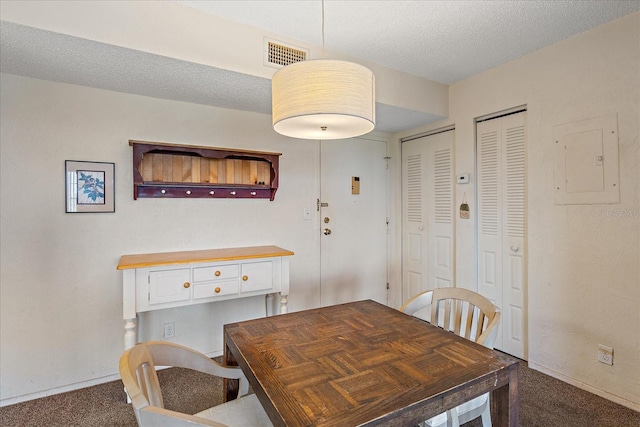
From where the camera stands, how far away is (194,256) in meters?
2.43

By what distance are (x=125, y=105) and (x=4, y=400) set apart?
7.12 feet

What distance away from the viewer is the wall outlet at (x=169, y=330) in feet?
8.69

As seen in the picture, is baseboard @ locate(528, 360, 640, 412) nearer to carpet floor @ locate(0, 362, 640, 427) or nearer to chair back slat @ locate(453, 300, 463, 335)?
carpet floor @ locate(0, 362, 640, 427)

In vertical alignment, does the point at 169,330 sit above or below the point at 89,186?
below

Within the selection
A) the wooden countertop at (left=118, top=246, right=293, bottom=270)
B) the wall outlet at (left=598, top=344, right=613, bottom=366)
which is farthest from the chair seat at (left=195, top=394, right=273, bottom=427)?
the wall outlet at (left=598, top=344, right=613, bottom=366)

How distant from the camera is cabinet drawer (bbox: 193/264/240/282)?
233 cm

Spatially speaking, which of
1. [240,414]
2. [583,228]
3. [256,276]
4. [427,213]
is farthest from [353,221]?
[240,414]

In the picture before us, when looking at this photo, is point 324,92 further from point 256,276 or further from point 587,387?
point 587,387

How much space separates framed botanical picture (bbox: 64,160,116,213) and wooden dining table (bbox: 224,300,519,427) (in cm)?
162

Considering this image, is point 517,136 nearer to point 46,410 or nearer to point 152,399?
point 152,399

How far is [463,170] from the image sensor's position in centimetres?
306

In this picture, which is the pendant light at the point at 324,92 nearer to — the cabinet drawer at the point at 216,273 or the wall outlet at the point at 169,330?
the cabinet drawer at the point at 216,273

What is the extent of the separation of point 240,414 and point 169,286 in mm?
1214

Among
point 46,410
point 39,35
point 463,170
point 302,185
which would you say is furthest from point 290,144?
point 46,410
